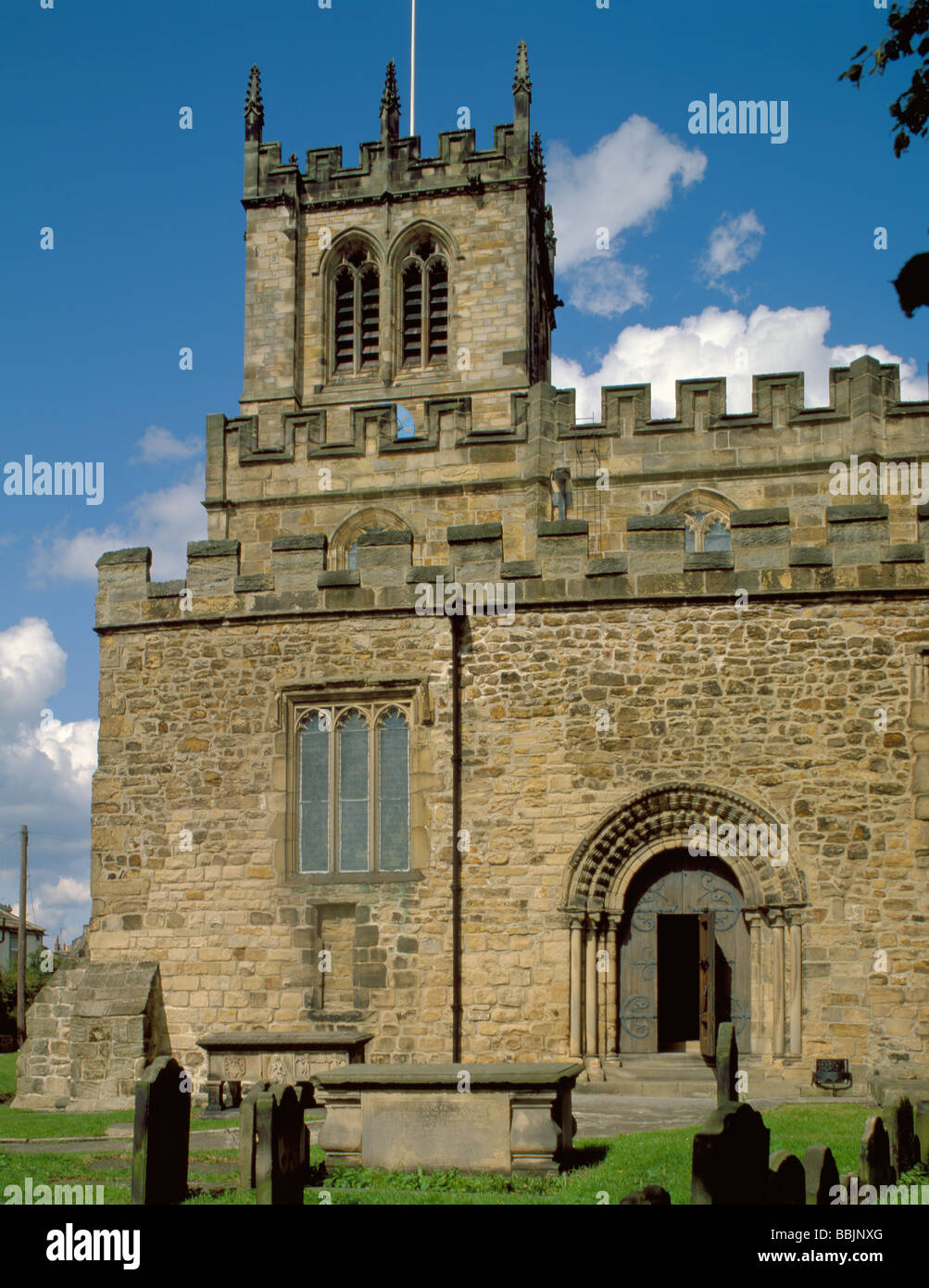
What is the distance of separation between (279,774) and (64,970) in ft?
11.0

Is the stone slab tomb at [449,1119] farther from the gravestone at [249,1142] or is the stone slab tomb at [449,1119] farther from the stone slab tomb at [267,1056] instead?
the stone slab tomb at [267,1056]

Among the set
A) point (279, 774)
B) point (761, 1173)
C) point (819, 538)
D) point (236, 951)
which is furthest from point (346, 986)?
point (819, 538)

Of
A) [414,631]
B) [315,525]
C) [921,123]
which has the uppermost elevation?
[315,525]

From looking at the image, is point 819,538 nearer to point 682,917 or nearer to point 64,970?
point 682,917

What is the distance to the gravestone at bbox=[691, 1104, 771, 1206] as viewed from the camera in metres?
7.37

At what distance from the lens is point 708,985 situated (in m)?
15.4

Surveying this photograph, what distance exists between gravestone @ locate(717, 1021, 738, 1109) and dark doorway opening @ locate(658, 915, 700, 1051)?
17.1 feet

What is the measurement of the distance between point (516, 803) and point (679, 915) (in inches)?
86.5

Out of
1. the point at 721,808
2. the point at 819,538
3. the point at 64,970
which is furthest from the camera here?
the point at 819,538

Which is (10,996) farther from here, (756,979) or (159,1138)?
(159,1138)

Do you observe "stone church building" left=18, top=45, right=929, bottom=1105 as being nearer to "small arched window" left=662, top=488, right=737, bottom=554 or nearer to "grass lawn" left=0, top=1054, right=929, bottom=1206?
"grass lawn" left=0, top=1054, right=929, bottom=1206

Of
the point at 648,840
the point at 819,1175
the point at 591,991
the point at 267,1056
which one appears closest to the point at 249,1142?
the point at 819,1175

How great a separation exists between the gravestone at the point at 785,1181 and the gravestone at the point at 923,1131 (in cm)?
239

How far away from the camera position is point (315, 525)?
25.3 metres
